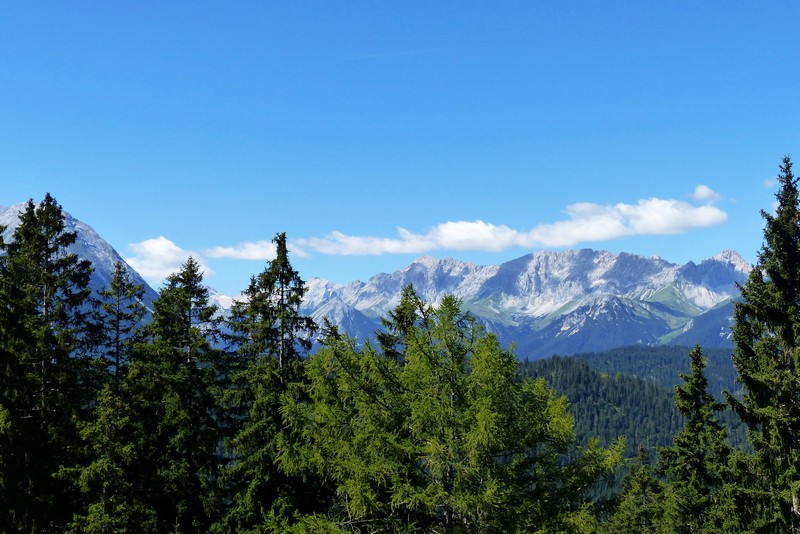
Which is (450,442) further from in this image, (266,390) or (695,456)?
(695,456)

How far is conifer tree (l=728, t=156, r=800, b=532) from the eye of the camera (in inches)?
830

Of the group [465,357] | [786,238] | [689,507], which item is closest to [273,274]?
[465,357]

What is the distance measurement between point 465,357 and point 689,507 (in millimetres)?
21649

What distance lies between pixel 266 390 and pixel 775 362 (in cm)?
1839

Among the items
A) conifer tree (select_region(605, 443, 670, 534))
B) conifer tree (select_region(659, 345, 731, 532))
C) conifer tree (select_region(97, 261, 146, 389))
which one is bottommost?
conifer tree (select_region(605, 443, 670, 534))

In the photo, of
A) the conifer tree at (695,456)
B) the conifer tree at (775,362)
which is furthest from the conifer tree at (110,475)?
the conifer tree at (695,456)

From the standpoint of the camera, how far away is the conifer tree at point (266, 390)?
79.9 feet

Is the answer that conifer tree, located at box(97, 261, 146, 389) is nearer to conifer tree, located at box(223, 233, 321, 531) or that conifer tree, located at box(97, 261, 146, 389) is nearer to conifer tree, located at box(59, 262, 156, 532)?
conifer tree, located at box(59, 262, 156, 532)

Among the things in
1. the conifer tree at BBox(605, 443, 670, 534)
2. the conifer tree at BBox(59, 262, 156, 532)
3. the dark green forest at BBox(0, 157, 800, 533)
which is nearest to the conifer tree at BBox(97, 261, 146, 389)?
the dark green forest at BBox(0, 157, 800, 533)

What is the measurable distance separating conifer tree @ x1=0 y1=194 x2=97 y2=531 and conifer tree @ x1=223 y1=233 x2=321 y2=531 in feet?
20.2

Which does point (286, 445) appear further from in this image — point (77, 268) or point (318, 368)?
point (77, 268)

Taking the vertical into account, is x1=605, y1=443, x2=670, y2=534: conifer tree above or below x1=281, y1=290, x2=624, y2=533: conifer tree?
below

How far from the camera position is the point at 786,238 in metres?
22.4

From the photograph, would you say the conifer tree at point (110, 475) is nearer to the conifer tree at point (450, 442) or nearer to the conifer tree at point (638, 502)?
the conifer tree at point (450, 442)
